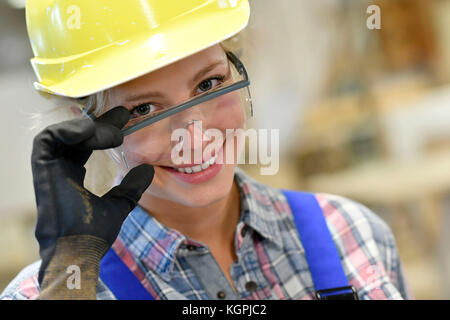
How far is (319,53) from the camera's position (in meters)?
5.38

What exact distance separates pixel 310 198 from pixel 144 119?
566mm

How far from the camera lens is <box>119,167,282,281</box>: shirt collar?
1380mm

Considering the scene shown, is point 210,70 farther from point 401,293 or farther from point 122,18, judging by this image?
point 401,293

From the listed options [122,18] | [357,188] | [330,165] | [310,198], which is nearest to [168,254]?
[310,198]

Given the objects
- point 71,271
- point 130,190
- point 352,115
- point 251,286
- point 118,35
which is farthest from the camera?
point 352,115

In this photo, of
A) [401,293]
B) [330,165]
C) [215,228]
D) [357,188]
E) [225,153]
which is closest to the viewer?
[225,153]

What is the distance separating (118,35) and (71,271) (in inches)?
19.9

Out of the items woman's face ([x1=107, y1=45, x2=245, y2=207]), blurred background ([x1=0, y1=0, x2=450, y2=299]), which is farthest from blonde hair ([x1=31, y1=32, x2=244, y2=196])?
blurred background ([x1=0, y1=0, x2=450, y2=299])

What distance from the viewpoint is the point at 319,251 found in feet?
4.79

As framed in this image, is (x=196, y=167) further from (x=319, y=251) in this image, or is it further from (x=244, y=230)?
(x=319, y=251)

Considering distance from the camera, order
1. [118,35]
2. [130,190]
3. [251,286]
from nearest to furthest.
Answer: [130,190], [118,35], [251,286]

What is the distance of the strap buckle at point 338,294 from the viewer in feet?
4.53

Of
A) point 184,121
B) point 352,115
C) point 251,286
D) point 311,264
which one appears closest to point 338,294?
point 311,264

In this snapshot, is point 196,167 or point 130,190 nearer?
point 130,190
